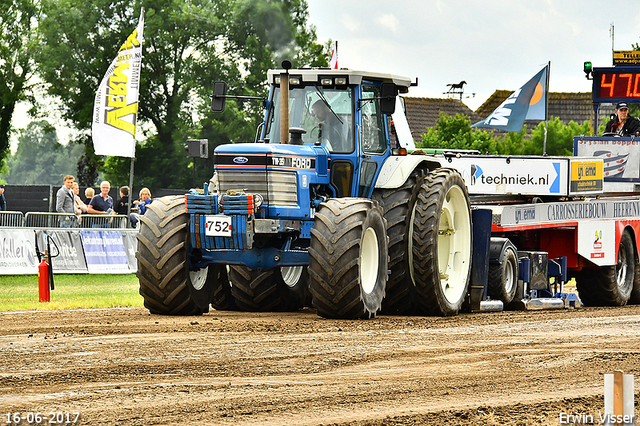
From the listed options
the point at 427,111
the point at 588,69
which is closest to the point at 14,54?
the point at 427,111

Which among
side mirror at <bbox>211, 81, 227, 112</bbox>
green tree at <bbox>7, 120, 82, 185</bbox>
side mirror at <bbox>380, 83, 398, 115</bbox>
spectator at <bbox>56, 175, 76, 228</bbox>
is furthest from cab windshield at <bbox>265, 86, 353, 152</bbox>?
green tree at <bbox>7, 120, 82, 185</bbox>

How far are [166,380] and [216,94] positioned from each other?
549 cm

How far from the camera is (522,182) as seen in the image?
14.6 metres

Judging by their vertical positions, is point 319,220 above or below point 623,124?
below

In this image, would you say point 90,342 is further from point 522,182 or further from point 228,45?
point 228,45

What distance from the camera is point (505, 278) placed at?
13.3 m

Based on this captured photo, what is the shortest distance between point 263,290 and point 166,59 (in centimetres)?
3521

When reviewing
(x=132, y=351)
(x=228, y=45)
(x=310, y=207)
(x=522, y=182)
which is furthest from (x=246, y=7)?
(x=132, y=351)

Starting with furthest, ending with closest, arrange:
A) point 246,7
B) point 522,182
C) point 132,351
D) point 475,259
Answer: point 246,7
point 522,182
point 475,259
point 132,351

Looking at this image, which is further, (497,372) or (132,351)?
(132,351)

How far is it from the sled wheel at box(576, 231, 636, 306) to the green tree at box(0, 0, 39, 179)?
38.3 metres

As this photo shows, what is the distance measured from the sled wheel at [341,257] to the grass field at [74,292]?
174 inches

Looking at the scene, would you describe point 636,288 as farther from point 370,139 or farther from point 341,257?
point 341,257

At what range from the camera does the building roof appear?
2242 inches
